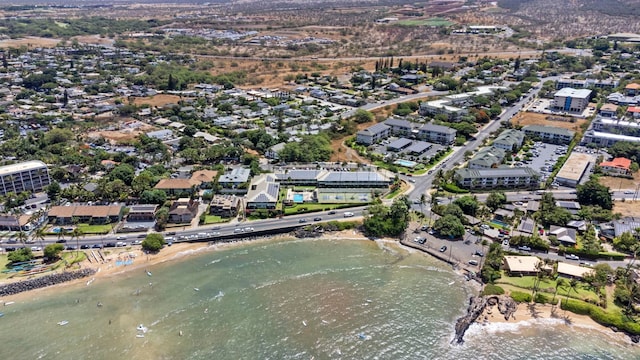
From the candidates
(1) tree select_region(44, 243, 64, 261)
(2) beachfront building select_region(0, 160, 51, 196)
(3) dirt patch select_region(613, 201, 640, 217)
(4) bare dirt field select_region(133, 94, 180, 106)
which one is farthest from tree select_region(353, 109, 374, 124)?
(1) tree select_region(44, 243, 64, 261)

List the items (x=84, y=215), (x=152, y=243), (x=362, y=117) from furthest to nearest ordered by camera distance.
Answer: (x=362, y=117) < (x=84, y=215) < (x=152, y=243)

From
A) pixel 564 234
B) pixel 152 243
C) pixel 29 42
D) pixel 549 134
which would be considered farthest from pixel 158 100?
pixel 29 42

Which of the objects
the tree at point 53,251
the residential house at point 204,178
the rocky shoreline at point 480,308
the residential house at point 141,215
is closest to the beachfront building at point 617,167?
the rocky shoreline at point 480,308

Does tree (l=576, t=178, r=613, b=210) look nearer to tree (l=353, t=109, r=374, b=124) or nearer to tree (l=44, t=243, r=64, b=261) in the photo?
tree (l=353, t=109, r=374, b=124)

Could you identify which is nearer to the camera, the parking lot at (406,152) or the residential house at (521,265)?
the residential house at (521,265)

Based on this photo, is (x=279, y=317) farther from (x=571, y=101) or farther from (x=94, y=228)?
(x=571, y=101)

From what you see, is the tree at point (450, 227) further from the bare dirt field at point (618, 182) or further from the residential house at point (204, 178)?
the residential house at point (204, 178)
